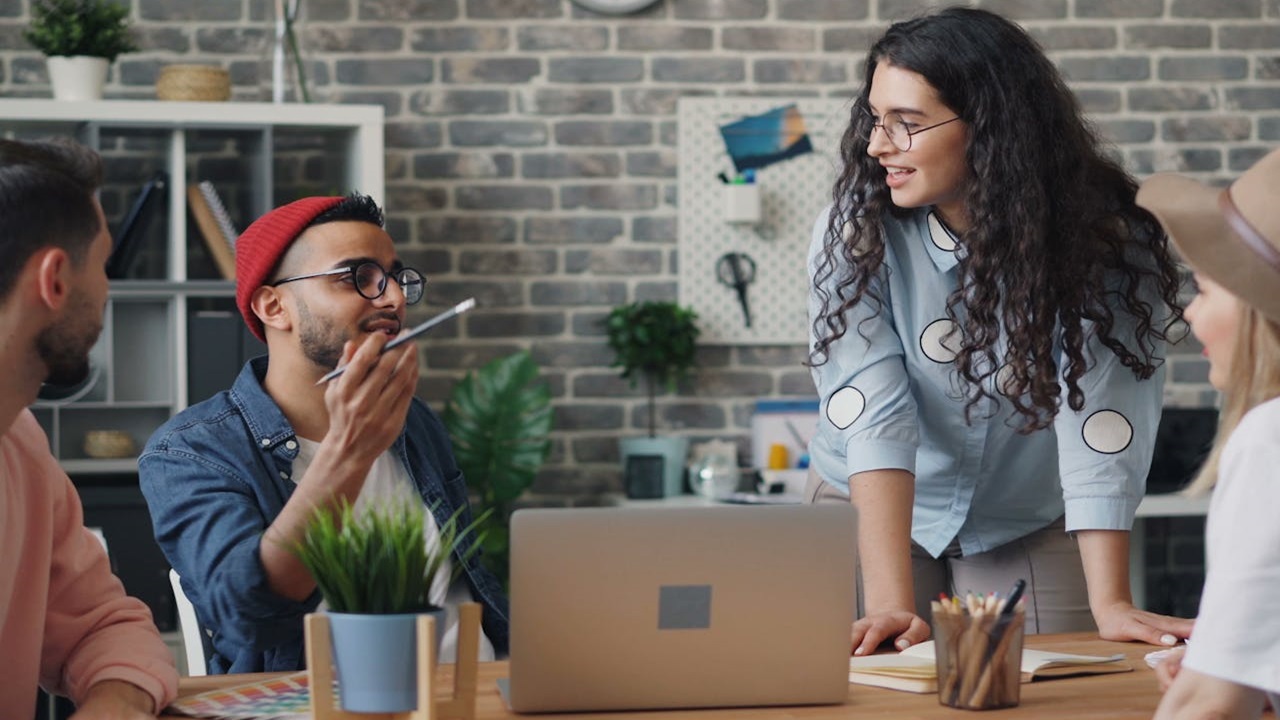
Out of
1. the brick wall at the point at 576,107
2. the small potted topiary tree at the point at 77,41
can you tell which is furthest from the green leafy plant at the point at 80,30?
the brick wall at the point at 576,107

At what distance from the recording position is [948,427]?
86.7 inches

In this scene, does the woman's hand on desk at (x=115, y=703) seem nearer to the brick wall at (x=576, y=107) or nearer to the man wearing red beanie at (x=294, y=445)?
the man wearing red beanie at (x=294, y=445)

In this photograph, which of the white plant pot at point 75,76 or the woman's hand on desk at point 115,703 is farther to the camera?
the white plant pot at point 75,76

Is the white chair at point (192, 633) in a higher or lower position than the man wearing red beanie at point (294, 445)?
lower

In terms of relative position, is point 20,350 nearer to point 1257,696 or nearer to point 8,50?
point 1257,696

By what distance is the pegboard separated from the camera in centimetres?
450

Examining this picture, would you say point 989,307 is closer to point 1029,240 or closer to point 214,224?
point 1029,240

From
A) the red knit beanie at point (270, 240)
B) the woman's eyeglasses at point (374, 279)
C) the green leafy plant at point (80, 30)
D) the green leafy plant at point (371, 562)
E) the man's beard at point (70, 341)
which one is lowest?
the green leafy plant at point (371, 562)

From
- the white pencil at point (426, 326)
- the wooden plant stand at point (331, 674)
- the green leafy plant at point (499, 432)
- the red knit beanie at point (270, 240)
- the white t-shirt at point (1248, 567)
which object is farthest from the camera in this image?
the green leafy plant at point (499, 432)

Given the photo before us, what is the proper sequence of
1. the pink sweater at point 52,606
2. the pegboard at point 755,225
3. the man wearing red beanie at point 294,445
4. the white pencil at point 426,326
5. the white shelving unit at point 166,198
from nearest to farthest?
the white pencil at point 426,326 → the pink sweater at point 52,606 → the man wearing red beanie at point 294,445 → the white shelving unit at point 166,198 → the pegboard at point 755,225

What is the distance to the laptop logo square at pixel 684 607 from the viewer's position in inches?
57.8

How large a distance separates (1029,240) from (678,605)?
2.81 ft

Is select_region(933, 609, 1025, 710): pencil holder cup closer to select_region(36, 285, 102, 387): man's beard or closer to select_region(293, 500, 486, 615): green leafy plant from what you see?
select_region(293, 500, 486, 615): green leafy plant

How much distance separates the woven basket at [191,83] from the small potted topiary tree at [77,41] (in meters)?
0.12
